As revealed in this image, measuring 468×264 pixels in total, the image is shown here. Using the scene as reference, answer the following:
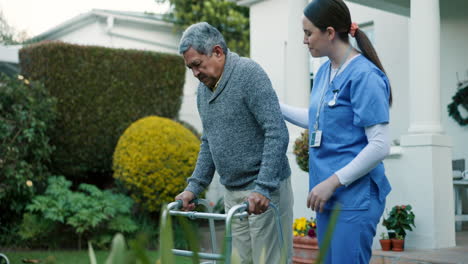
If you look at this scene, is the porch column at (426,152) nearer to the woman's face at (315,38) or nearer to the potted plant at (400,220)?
the potted plant at (400,220)

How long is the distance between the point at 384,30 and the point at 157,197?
13.3 ft

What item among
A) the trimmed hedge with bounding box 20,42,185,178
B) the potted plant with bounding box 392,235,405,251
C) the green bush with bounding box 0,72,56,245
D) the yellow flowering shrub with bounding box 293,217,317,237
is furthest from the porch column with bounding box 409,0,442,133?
the green bush with bounding box 0,72,56,245

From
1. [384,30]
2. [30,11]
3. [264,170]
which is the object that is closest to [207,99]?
[264,170]

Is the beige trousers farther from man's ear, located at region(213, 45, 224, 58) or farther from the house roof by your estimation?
the house roof

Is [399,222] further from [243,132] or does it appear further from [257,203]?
[257,203]

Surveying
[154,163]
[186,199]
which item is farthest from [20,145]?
[186,199]

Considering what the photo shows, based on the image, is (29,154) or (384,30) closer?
(29,154)

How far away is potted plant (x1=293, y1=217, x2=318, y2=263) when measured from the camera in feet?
18.0

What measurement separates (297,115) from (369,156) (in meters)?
0.67

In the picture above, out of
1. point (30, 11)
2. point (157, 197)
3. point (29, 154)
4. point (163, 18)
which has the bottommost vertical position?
point (157, 197)

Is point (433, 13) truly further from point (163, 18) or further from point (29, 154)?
point (163, 18)

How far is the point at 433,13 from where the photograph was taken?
591 cm

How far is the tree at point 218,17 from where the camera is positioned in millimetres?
16094

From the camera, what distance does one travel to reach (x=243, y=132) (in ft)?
8.65
